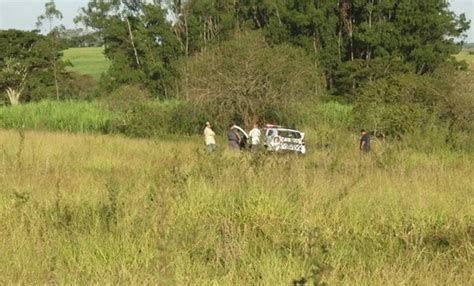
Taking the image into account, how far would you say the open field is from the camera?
4.30 metres

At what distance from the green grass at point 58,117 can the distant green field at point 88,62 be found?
1652 inches

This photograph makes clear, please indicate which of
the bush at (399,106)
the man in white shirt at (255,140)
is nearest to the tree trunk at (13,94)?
the bush at (399,106)

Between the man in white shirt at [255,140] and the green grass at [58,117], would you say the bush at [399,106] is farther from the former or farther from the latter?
the green grass at [58,117]

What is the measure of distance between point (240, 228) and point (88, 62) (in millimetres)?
90104

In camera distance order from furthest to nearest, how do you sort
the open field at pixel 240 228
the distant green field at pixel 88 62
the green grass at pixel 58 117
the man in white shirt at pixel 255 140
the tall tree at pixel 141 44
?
the distant green field at pixel 88 62, the tall tree at pixel 141 44, the green grass at pixel 58 117, the man in white shirt at pixel 255 140, the open field at pixel 240 228

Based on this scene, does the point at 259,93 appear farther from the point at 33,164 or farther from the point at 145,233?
the point at 145,233

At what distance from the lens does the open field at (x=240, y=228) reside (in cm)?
430

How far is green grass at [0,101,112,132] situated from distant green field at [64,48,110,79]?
4196 centimetres

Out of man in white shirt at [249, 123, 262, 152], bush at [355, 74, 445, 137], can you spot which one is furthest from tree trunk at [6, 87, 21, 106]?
man in white shirt at [249, 123, 262, 152]

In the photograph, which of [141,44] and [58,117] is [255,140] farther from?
[141,44]

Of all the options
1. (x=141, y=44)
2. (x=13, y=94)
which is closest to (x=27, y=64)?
(x=13, y=94)

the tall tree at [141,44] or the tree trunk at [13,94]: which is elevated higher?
the tall tree at [141,44]

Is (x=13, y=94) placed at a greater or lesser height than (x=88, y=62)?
lesser

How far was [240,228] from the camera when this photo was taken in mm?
5699
